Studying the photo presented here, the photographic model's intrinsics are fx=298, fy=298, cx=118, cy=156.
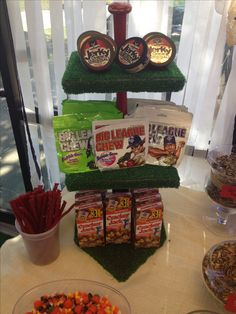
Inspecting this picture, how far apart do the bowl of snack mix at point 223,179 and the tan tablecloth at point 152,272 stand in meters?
0.14

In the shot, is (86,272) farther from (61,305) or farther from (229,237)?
(229,237)

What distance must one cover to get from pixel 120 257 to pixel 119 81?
524 mm

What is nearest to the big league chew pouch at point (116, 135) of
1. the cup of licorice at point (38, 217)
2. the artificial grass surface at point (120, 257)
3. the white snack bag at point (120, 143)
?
the white snack bag at point (120, 143)

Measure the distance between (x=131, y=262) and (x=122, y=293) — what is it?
102mm

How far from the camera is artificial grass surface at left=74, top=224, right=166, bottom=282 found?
866 millimetres

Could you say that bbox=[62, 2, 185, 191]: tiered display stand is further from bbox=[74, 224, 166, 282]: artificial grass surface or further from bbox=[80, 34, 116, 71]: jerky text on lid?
bbox=[74, 224, 166, 282]: artificial grass surface

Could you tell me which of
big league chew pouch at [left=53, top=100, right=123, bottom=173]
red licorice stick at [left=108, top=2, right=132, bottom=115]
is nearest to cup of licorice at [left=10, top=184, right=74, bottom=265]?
big league chew pouch at [left=53, top=100, right=123, bottom=173]

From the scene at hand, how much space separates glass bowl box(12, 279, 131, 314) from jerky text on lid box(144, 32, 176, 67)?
608 mm

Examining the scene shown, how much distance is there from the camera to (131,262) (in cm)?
89

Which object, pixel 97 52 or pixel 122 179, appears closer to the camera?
pixel 97 52

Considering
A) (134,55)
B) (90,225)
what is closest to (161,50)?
(134,55)

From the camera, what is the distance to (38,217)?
84 cm

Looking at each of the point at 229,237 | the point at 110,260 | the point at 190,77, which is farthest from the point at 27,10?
the point at 229,237

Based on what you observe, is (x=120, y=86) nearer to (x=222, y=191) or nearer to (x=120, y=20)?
(x=120, y=20)
